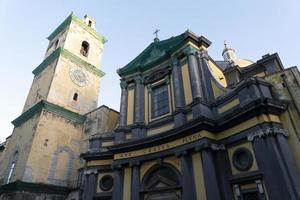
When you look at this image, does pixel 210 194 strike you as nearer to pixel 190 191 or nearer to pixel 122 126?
pixel 190 191

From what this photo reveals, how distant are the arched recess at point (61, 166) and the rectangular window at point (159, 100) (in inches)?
370

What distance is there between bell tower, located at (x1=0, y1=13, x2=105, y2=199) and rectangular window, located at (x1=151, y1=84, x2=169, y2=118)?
9249mm

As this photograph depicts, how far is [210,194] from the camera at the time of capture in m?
9.09

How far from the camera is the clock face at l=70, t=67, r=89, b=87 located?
23.2m

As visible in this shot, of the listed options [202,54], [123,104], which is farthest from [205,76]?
[123,104]

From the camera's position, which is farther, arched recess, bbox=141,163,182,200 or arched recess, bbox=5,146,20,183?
arched recess, bbox=5,146,20,183

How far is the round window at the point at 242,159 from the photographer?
361 inches

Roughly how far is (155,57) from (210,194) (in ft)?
31.9

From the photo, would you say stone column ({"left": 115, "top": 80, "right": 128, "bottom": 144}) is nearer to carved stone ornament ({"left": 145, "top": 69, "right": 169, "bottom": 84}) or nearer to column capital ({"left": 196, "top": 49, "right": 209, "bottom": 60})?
carved stone ornament ({"left": 145, "top": 69, "right": 169, "bottom": 84})

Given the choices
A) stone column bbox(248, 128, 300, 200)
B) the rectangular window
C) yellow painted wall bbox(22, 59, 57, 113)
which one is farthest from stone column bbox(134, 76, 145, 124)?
yellow painted wall bbox(22, 59, 57, 113)

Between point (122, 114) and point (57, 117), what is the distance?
777 cm

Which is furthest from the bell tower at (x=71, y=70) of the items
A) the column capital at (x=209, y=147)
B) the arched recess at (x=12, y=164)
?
the column capital at (x=209, y=147)

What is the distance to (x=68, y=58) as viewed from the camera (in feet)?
77.2

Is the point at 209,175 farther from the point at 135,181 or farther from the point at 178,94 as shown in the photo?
the point at 178,94
